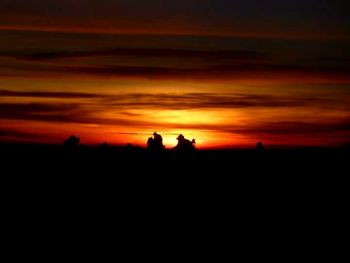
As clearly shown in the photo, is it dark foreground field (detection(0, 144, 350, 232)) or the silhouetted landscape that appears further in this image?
the silhouetted landscape

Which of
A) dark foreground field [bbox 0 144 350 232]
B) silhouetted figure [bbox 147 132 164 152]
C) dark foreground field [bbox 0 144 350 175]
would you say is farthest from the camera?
silhouetted figure [bbox 147 132 164 152]

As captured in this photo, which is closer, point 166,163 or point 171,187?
point 171,187

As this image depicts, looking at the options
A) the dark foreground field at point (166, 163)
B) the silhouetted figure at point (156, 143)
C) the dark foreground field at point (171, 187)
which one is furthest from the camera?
the silhouetted figure at point (156, 143)

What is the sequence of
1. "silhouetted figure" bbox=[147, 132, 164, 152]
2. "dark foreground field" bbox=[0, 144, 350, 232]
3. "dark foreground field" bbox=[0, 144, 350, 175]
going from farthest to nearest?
"silhouetted figure" bbox=[147, 132, 164, 152], "dark foreground field" bbox=[0, 144, 350, 175], "dark foreground field" bbox=[0, 144, 350, 232]

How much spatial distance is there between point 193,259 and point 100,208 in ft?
39.8

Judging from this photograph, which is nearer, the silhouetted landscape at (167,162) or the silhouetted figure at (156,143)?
the silhouetted landscape at (167,162)

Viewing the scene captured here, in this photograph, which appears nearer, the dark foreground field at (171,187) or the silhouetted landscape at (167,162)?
the dark foreground field at (171,187)

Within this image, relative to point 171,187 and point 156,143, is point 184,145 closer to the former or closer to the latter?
point 156,143

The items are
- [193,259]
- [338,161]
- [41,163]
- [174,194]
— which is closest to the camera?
[193,259]

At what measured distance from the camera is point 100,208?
37625 mm

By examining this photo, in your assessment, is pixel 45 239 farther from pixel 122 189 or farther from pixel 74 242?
pixel 122 189

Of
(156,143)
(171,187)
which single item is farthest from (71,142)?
(171,187)

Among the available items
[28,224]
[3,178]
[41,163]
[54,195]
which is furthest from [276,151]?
[28,224]

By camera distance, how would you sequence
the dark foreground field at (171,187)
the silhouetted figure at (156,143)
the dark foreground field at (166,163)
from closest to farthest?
the dark foreground field at (171,187), the dark foreground field at (166,163), the silhouetted figure at (156,143)
